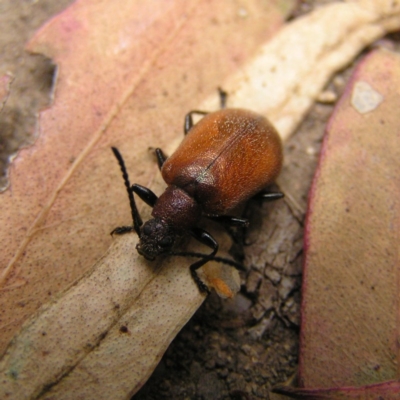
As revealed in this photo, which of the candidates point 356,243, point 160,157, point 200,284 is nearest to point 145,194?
point 160,157

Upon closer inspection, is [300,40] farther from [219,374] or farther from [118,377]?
[118,377]

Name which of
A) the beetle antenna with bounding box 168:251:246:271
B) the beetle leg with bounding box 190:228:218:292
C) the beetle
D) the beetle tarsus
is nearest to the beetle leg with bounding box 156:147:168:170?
the beetle

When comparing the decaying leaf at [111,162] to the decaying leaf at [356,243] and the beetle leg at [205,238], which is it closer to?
the beetle leg at [205,238]

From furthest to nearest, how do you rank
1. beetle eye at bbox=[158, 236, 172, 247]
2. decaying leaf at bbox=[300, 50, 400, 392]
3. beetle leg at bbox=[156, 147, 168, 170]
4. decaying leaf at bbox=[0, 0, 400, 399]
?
beetle leg at bbox=[156, 147, 168, 170]
beetle eye at bbox=[158, 236, 172, 247]
decaying leaf at bbox=[300, 50, 400, 392]
decaying leaf at bbox=[0, 0, 400, 399]

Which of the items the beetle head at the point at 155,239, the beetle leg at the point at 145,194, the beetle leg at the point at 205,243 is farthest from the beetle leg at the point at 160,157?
the beetle leg at the point at 205,243

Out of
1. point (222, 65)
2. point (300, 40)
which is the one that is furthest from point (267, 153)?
point (300, 40)

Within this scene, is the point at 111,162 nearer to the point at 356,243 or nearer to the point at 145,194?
the point at 145,194

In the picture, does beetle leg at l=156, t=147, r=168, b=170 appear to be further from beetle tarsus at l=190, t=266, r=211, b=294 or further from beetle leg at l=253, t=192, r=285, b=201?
beetle tarsus at l=190, t=266, r=211, b=294

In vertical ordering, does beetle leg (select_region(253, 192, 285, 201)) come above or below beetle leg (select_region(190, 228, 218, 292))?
below
